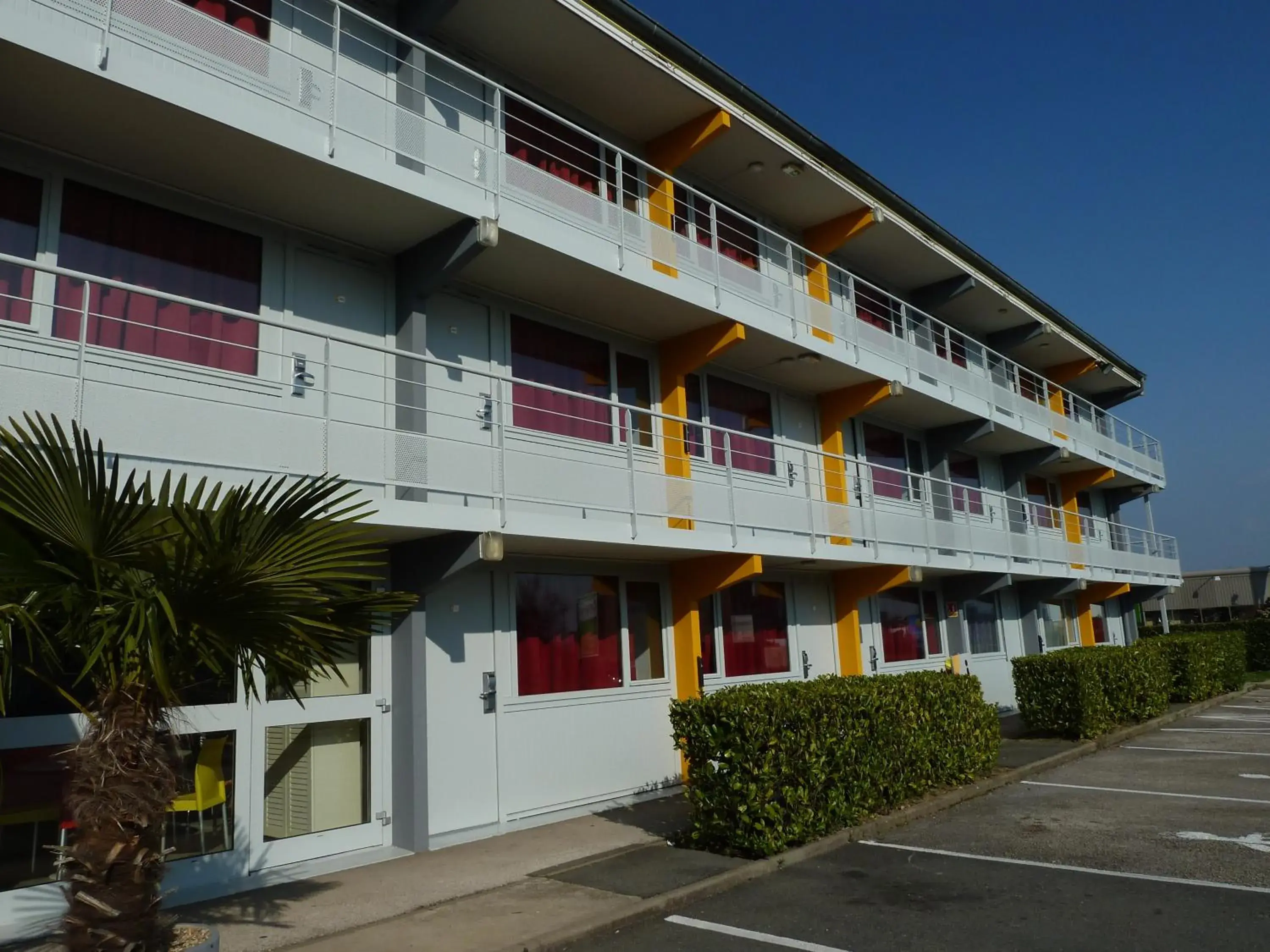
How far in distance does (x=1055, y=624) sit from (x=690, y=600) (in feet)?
50.4

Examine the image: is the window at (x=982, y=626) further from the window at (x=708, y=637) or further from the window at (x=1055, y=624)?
the window at (x=708, y=637)

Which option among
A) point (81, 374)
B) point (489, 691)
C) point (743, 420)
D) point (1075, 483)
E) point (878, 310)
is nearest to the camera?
point (81, 374)

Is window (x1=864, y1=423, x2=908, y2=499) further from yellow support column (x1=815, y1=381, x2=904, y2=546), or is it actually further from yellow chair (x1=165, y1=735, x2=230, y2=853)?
yellow chair (x1=165, y1=735, x2=230, y2=853)

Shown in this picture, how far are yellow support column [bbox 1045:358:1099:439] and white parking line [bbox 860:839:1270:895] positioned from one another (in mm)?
18700

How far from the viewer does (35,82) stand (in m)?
6.97

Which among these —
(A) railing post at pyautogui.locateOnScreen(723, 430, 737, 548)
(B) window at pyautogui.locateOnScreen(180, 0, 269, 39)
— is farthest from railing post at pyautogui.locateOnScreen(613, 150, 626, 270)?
(B) window at pyautogui.locateOnScreen(180, 0, 269, 39)

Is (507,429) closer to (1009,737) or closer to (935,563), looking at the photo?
(935,563)

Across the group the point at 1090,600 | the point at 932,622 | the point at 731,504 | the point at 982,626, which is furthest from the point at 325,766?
the point at 1090,600

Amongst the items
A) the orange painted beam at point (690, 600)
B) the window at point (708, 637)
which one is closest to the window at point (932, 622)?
the window at point (708, 637)

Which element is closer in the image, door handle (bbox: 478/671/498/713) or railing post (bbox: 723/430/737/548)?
door handle (bbox: 478/671/498/713)

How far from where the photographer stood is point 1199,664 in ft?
67.2

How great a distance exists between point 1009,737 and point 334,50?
13829 mm

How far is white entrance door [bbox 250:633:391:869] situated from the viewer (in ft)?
26.3

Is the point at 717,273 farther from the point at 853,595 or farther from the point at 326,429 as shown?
the point at 326,429
